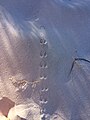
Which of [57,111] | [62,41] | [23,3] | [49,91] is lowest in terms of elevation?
[57,111]

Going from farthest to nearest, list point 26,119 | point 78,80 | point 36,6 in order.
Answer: point 36,6 < point 78,80 < point 26,119

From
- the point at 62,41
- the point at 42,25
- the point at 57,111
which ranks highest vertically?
the point at 42,25

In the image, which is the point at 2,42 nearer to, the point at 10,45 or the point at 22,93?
the point at 10,45

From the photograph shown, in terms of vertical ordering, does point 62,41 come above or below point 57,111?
above

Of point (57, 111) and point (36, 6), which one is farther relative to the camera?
point (36, 6)

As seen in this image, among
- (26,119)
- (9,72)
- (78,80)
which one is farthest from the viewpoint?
(78,80)

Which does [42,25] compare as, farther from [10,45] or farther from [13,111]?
[13,111]

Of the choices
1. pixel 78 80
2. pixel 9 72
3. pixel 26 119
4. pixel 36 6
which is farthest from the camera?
pixel 36 6

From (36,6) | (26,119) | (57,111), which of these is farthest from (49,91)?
(36,6)

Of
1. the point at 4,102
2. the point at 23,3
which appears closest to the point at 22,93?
the point at 4,102
